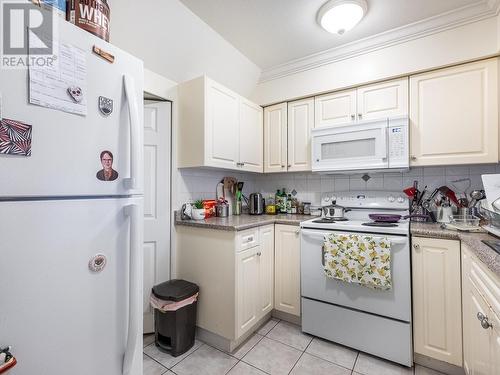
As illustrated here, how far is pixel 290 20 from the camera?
1848mm

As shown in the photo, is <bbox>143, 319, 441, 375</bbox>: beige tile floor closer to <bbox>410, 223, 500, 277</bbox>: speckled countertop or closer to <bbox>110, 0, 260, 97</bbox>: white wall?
<bbox>410, 223, 500, 277</bbox>: speckled countertop

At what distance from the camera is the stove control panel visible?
219cm

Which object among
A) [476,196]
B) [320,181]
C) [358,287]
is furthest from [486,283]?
[320,181]

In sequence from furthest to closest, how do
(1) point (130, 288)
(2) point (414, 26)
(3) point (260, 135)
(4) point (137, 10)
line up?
(3) point (260, 135) → (2) point (414, 26) → (4) point (137, 10) → (1) point (130, 288)

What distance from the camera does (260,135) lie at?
8.91 ft

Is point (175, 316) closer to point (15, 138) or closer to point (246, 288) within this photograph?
point (246, 288)

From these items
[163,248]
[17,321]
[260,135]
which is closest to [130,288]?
[17,321]

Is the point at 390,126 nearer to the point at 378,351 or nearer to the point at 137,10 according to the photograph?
the point at 378,351

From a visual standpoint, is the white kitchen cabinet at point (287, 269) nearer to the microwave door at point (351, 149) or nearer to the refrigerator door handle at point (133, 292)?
the microwave door at point (351, 149)

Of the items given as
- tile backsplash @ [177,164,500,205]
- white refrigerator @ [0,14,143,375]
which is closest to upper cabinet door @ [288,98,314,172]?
tile backsplash @ [177,164,500,205]

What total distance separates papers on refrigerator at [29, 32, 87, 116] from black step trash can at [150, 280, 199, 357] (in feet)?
4.49

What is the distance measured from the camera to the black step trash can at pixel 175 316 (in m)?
1.71

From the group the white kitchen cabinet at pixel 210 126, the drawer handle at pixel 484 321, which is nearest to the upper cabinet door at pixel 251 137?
the white kitchen cabinet at pixel 210 126

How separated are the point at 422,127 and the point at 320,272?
1.43 metres
